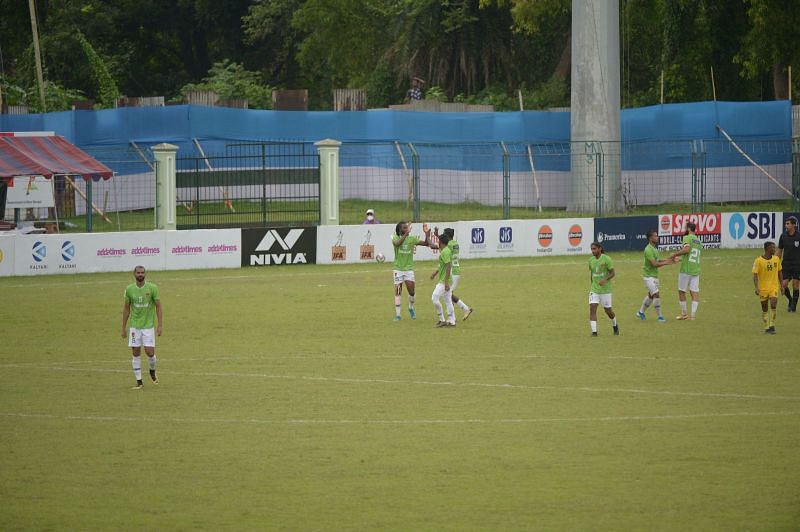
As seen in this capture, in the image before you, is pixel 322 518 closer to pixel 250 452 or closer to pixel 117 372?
pixel 250 452

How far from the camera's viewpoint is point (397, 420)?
16.5 metres

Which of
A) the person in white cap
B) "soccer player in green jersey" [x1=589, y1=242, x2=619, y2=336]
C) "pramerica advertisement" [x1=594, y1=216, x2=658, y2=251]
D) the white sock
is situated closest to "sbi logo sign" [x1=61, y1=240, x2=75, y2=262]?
the person in white cap

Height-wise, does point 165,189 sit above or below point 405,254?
above

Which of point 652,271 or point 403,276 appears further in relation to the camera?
point 403,276

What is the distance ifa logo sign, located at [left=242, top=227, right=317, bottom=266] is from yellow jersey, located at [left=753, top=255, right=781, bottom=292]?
16.7 metres

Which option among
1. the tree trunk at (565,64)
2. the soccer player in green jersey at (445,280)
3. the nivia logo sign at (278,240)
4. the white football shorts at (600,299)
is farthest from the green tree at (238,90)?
the white football shorts at (600,299)

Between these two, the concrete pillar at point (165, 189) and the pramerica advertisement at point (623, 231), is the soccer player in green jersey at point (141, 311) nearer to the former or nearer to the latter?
the concrete pillar at point (165, 189)

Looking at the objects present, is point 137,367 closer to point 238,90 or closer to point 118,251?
point 118,251

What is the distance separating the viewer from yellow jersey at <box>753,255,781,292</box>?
2370 centimetres

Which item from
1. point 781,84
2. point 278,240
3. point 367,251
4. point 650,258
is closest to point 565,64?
point 781,84

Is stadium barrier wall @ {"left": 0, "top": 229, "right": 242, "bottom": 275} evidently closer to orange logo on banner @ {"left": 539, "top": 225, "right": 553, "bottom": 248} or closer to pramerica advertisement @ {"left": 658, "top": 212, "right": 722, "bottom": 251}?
orange logo on banner @ {"left": 539, "top": 225, "right": 553, "bottom": 248}

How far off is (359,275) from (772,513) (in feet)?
76.7

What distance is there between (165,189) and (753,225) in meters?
19.8

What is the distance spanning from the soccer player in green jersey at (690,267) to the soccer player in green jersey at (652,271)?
0.48 metres
